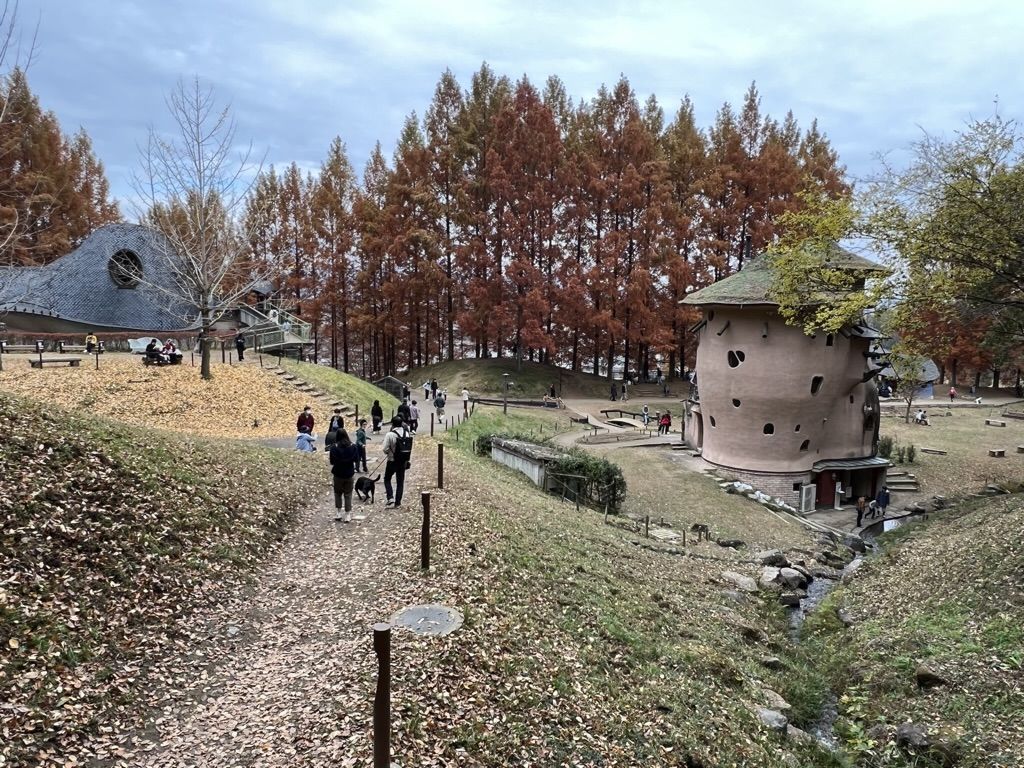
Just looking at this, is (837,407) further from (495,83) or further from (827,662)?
(495,83)

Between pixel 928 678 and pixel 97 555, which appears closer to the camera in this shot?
pixel 97 555

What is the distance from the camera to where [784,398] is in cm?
2683

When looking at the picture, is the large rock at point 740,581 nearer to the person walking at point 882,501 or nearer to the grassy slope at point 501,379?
the person walking at point 882,501

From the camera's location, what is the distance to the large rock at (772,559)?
17.5 meters

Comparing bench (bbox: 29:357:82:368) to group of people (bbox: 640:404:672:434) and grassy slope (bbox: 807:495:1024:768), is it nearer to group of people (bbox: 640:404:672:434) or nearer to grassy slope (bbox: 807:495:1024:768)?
grassy slope (bbox: 807:495:1024:768)

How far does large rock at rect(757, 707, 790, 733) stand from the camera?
8.95m

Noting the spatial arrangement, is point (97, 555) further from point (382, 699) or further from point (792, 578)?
point (792, 578)

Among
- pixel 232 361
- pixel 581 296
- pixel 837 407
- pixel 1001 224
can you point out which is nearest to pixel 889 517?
pixel 837 407

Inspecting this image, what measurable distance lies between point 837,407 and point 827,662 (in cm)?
1922

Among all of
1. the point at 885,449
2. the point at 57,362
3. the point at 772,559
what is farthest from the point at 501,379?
the point at 772,559

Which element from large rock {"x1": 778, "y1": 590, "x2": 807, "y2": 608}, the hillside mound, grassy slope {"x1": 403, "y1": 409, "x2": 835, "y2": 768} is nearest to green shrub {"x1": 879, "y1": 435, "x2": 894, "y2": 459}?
large rock {"x1": 778, "y1": 590, "x2": 807, "y2": 608}

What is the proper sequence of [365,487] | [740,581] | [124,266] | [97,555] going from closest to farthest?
[97,555]
[365,487]
[740,581]
[124,266]

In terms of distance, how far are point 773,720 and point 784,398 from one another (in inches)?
795

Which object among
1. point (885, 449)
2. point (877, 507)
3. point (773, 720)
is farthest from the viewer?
point (885, 449)
